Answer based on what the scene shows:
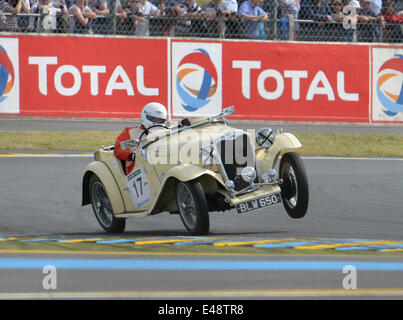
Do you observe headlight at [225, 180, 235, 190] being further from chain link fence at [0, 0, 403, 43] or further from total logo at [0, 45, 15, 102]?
chain link fence at [0, 0, 403, 43]

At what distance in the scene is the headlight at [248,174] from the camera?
8672mm

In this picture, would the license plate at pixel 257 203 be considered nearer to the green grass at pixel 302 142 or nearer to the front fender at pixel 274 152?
the front fender at pixel 274 152

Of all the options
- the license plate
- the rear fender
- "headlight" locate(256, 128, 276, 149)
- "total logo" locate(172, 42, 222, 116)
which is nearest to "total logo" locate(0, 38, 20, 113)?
"total logo" locate(172, 42, 222, 116)

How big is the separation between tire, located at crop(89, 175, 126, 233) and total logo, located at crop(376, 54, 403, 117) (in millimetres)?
9429

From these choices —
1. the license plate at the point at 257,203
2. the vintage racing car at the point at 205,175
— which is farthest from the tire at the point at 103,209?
the license plate at the point at 257,203

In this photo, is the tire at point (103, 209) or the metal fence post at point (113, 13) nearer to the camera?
the tire at point (103, 209)

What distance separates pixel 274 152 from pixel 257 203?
0.69 m

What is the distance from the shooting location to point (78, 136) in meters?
16.1

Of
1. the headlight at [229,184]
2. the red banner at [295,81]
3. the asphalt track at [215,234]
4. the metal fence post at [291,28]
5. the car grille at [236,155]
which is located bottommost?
the asphalt track at [215,234]

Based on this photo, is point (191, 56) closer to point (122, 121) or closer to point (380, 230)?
point (122, 121)

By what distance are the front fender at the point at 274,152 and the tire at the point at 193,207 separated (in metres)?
0.90

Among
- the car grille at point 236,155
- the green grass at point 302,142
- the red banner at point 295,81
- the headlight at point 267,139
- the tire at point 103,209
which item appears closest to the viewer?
the car grille at point 236,155

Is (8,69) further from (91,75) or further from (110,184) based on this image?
(110,184)

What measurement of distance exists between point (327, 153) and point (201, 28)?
4.02 m
